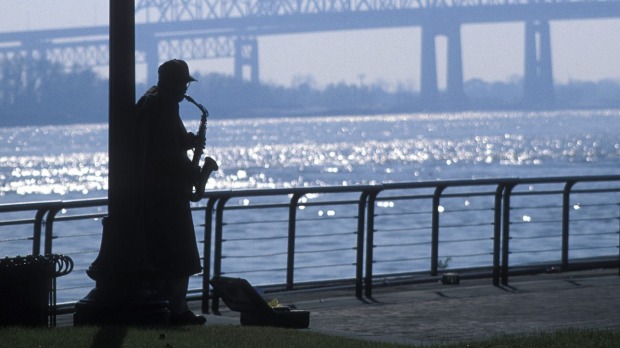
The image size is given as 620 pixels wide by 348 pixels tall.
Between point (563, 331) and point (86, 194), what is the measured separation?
170ft

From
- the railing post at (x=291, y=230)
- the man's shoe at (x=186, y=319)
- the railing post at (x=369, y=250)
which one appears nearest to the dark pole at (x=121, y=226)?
the man's shoe at (x=186, y=319)

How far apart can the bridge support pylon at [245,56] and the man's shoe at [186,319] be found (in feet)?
437

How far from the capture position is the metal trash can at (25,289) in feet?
29.9

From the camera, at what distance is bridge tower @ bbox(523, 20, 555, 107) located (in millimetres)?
145750

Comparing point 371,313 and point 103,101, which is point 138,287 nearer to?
point 371,313

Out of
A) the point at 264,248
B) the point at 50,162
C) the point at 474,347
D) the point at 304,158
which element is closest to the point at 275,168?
the point at 304,158

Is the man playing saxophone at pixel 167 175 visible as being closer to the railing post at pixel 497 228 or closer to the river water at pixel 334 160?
the railing post at pixel 497 228

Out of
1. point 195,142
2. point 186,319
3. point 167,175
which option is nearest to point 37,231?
point 186,319

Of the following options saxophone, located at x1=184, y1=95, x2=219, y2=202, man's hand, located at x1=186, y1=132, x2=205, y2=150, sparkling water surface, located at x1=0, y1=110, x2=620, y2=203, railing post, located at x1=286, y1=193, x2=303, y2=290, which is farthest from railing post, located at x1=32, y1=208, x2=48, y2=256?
sparkling water surface, located at x1=0, y1=110, x2=620, y2=203

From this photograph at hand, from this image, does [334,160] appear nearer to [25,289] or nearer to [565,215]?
[565,215]

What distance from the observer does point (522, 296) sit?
12.1 m

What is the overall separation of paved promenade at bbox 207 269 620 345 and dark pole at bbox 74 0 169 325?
103 cm

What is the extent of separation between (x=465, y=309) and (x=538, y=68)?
14545cm

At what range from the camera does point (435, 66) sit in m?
150
